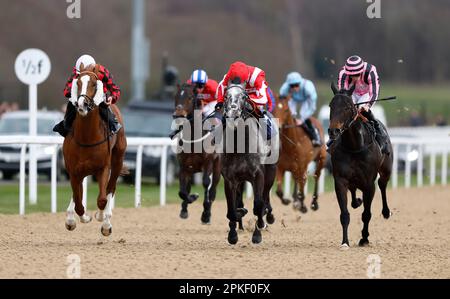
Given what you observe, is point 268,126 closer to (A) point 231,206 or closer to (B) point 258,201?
(B) point 258,201

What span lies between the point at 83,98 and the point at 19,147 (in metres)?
10.0

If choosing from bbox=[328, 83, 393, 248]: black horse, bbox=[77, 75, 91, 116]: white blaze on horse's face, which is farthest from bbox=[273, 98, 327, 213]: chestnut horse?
bbox=[77, 75, 91, 116]: white blaze on horse's face

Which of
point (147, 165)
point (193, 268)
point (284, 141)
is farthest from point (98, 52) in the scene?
point (193, 268)

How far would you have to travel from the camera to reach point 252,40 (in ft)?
162

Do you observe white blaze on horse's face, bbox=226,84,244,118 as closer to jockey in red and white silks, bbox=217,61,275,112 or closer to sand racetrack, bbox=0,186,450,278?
jockey in red and white silks, bbox=217,61,275,112

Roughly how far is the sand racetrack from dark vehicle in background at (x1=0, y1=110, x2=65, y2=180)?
4.56 metres

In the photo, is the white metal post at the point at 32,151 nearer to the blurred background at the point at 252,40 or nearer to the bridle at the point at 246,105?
the bridle at the point at 246,105

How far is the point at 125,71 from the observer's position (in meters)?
45.5

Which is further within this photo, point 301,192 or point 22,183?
point 301,192

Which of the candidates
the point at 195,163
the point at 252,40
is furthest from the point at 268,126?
the point at 252,40

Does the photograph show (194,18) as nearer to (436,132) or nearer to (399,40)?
(399,40)

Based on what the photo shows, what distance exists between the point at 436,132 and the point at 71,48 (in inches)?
Answer: 667

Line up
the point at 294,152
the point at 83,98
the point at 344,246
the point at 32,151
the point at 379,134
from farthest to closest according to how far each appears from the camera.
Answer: the point at 32,151 → the point at 294,152 → the point at 379,134 → the point at 344,246 → the point at 83,98

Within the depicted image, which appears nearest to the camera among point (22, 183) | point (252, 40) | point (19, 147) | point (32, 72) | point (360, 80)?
point (360, 80)
